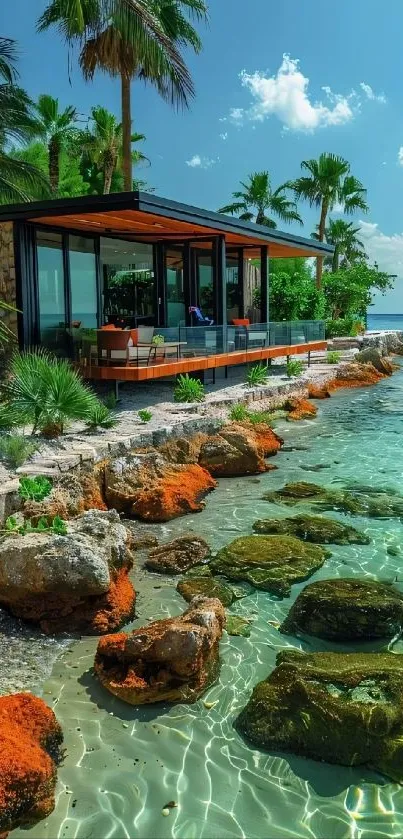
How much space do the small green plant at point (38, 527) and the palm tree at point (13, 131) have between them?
696 inches

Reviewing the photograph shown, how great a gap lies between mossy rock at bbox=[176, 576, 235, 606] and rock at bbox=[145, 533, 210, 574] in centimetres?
40

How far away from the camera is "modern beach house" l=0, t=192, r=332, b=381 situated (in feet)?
52.0

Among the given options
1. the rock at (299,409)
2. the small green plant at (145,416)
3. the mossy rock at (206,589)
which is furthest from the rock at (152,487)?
the rock at (299,409)

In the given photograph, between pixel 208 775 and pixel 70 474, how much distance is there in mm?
5840

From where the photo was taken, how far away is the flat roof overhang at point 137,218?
1509cm

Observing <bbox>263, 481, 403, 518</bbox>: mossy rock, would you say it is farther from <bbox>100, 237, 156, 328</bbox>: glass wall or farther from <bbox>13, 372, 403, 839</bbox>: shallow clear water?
<bbox>100, 237, 156, 328</bbox>: glass wall

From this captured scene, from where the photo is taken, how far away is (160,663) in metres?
6.18

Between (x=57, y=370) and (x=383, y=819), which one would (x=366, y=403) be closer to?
(x=57, y=370)

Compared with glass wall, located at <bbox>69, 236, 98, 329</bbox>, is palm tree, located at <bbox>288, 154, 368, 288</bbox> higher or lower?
higher

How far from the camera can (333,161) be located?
4500cm

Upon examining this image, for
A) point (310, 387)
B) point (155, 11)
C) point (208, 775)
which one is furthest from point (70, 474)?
point (155, 11)

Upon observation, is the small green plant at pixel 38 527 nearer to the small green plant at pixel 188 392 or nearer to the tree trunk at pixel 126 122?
the small green plant at pixel 188 392

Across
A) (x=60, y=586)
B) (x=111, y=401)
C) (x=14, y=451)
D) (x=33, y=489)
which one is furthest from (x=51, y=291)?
(x=60, y=586)

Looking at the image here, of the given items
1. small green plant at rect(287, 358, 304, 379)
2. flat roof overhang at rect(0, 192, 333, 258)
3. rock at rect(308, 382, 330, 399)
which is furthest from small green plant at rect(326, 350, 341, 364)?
flat roof overhang at rect(0, 192, 333, 258)
